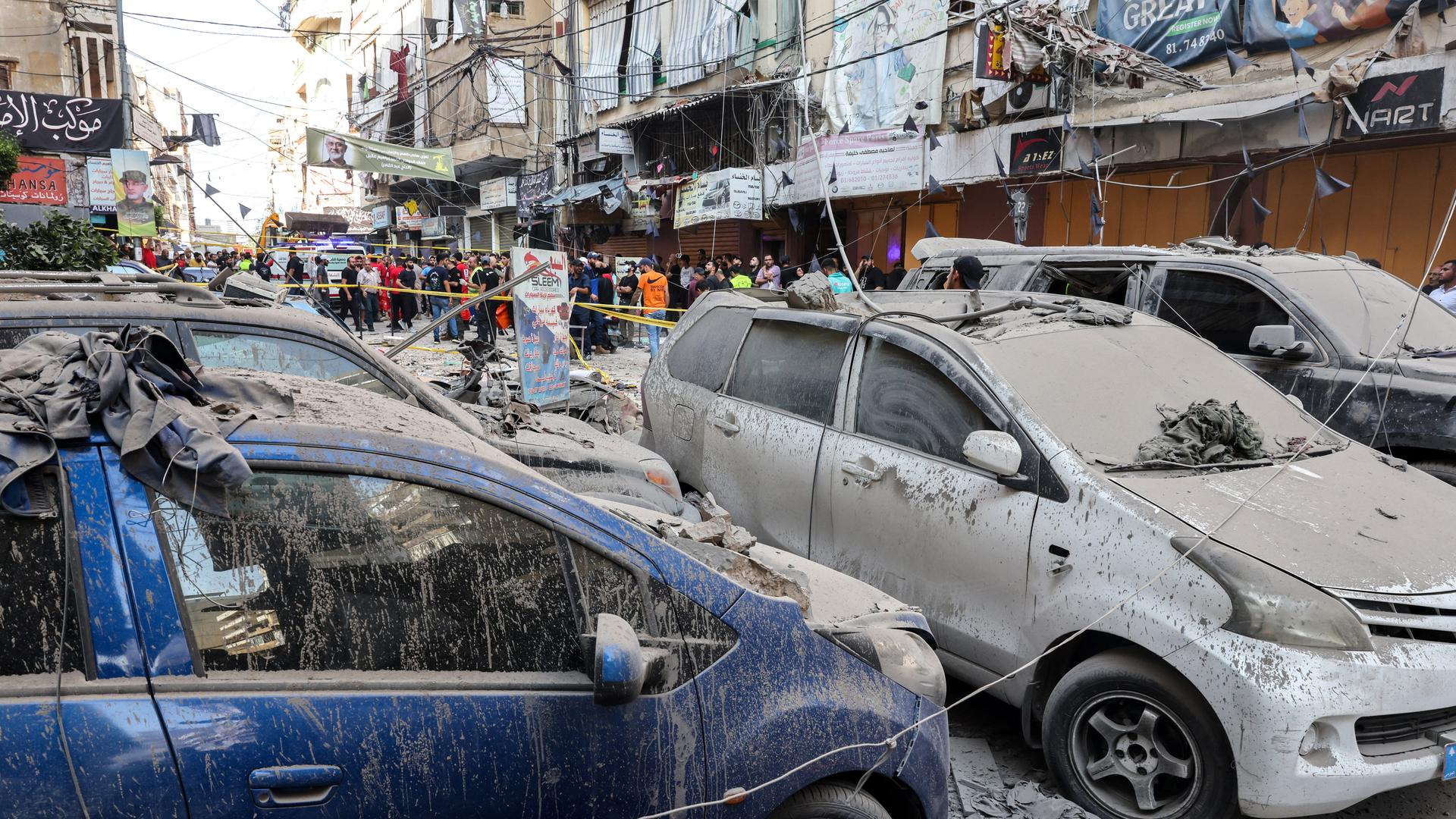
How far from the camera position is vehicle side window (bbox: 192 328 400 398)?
4.18 metres

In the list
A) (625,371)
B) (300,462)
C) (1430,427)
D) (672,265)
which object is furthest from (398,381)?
(672,265)

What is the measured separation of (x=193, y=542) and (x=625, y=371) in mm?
13639

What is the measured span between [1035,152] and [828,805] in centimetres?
1404

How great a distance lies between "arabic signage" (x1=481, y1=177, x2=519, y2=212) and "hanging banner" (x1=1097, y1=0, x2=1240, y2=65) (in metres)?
24.3

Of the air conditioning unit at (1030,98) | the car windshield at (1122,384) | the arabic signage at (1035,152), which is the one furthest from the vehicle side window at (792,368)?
the air conditioning unit at (1030,98)

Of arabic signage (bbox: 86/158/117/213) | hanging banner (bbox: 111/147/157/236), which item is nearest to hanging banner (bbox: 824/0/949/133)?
hanging banner (bbox: 111/147/157/236)

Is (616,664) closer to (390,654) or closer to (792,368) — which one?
(390,654)

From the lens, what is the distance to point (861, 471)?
4.20 m

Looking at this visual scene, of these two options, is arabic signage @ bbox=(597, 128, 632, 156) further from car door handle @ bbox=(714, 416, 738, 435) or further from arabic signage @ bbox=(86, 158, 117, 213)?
car door handle @ bbox=(714, 416, 738, 435)

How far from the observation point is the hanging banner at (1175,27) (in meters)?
12.2

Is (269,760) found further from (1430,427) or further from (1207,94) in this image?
(1207,94)

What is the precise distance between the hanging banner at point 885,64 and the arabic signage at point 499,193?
17.8 meters

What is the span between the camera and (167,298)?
4.63 m

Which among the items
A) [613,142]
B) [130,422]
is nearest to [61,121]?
[613,142]
